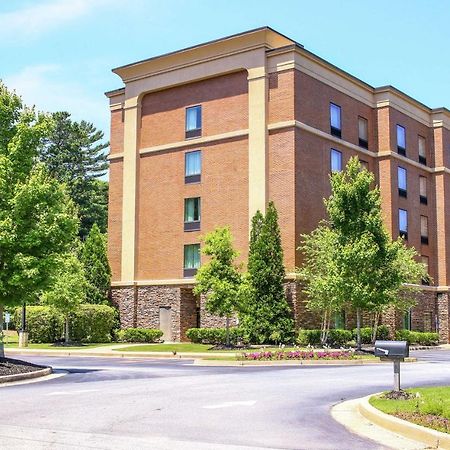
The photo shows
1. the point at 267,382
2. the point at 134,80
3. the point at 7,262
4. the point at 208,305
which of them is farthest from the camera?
the point at 134,80

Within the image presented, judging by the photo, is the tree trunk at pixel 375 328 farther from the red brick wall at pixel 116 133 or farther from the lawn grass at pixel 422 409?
the lawn grass at pixel 422 409

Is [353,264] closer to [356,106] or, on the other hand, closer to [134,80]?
[356,106]

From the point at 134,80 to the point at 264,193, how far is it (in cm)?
1310

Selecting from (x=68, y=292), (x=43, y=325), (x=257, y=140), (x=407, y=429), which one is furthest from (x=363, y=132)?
(x=407, y=429)

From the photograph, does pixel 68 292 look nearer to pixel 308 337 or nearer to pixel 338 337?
pixel 308 337

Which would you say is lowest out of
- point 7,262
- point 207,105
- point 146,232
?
point 7,262

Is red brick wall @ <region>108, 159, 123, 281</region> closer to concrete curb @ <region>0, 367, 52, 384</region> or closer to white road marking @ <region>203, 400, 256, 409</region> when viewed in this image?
concrete curb @ <region>0, 367, 52, 384</region>

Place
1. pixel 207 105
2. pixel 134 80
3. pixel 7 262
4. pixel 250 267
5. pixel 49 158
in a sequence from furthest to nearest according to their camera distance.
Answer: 1. pixel 49 158
2. pixel 134 80
3. pixel 207 105
4. pixel 250 267
5. pixel 7 262

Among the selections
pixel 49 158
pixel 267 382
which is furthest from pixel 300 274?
pixel 49 158

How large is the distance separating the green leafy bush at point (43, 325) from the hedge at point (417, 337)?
2049cm

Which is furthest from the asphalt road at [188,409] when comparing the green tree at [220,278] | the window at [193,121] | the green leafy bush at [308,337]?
the window at [193,121]

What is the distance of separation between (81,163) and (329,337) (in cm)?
5204

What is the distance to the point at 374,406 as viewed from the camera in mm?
12766

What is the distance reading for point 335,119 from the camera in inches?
1793
